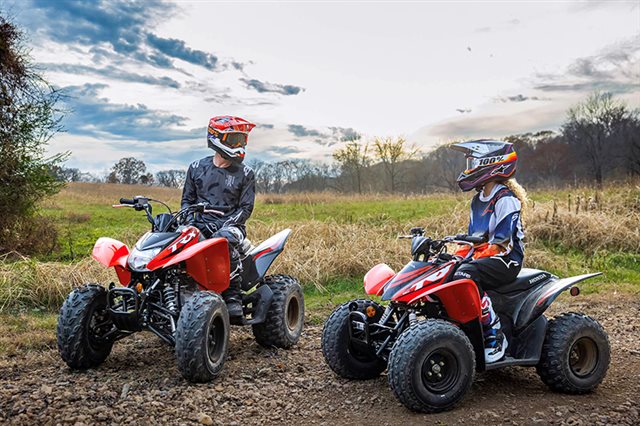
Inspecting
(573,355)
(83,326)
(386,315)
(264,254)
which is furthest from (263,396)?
(573,355)

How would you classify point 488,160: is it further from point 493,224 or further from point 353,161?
point 353,161

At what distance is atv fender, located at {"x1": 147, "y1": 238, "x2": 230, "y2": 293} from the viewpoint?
19.7 ft

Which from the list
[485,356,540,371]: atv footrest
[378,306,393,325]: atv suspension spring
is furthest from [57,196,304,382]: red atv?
[485,356,540,371]: atv footrest

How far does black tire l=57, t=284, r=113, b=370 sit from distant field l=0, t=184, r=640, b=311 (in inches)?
164

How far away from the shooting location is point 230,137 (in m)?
7.00

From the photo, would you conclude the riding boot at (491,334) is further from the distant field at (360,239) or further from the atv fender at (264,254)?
the distant field at (360,239)

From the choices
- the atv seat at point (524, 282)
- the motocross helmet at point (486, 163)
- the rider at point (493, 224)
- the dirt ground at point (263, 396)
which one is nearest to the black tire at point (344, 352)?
the dirt ground at point (263, 396)

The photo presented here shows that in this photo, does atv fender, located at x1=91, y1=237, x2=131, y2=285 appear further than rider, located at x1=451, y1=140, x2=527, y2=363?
Yes

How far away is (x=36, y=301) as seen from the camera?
32.3 ft

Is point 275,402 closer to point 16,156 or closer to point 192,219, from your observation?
point 192,219

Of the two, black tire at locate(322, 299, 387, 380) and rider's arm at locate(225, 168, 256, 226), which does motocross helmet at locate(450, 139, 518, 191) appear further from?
rider's arm at locate(225, 168, 256, 226)

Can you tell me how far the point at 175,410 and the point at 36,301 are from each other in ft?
19.2

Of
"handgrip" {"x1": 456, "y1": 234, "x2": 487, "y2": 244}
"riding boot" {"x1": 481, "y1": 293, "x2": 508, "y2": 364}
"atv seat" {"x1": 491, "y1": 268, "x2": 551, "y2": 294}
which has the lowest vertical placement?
"riding boot" {"x1": 481, "y1": 293, "x2": 508, "y2": 364}

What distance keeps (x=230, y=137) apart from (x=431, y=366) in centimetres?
346
